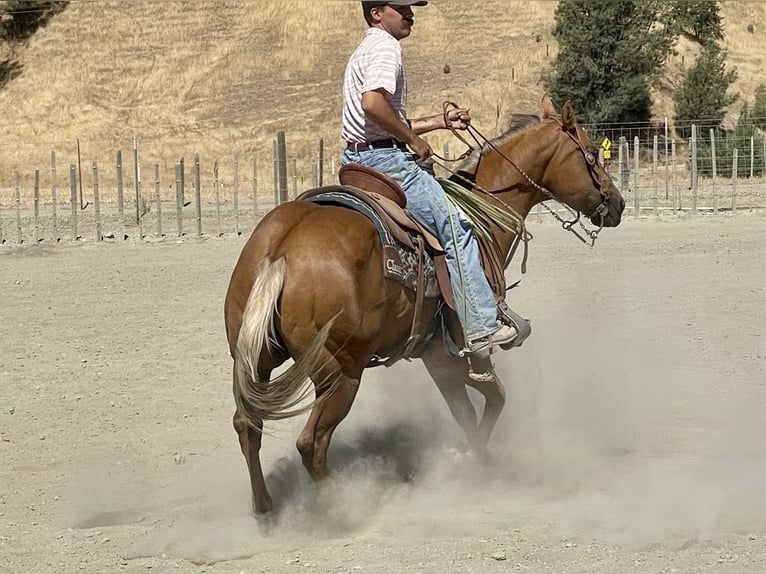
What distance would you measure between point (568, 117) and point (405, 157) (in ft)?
3.69

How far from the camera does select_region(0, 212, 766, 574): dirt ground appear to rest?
4441 mm

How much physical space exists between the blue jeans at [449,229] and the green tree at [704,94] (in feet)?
91.0

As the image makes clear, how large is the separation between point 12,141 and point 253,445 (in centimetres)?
3315

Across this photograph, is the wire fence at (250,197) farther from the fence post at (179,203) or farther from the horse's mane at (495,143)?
the horse's mane at (495,143)

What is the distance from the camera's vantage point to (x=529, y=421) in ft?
21.6

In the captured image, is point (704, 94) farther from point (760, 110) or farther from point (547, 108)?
point (547, 108)

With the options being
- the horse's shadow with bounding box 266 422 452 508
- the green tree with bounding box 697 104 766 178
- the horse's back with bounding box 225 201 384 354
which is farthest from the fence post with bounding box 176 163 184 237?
the horse's back with bounding box 225 201 384 354

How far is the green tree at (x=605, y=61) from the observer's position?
1267 inches

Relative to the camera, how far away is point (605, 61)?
32500 millimetres

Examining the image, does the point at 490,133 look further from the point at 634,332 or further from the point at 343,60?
the point at 634,332

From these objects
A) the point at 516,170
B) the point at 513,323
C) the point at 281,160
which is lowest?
the point at 513,323

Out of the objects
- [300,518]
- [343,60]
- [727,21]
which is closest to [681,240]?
[300,518]

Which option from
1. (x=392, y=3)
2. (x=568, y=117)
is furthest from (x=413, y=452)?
(x=392, y=3)

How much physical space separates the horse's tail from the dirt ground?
2.03ft
